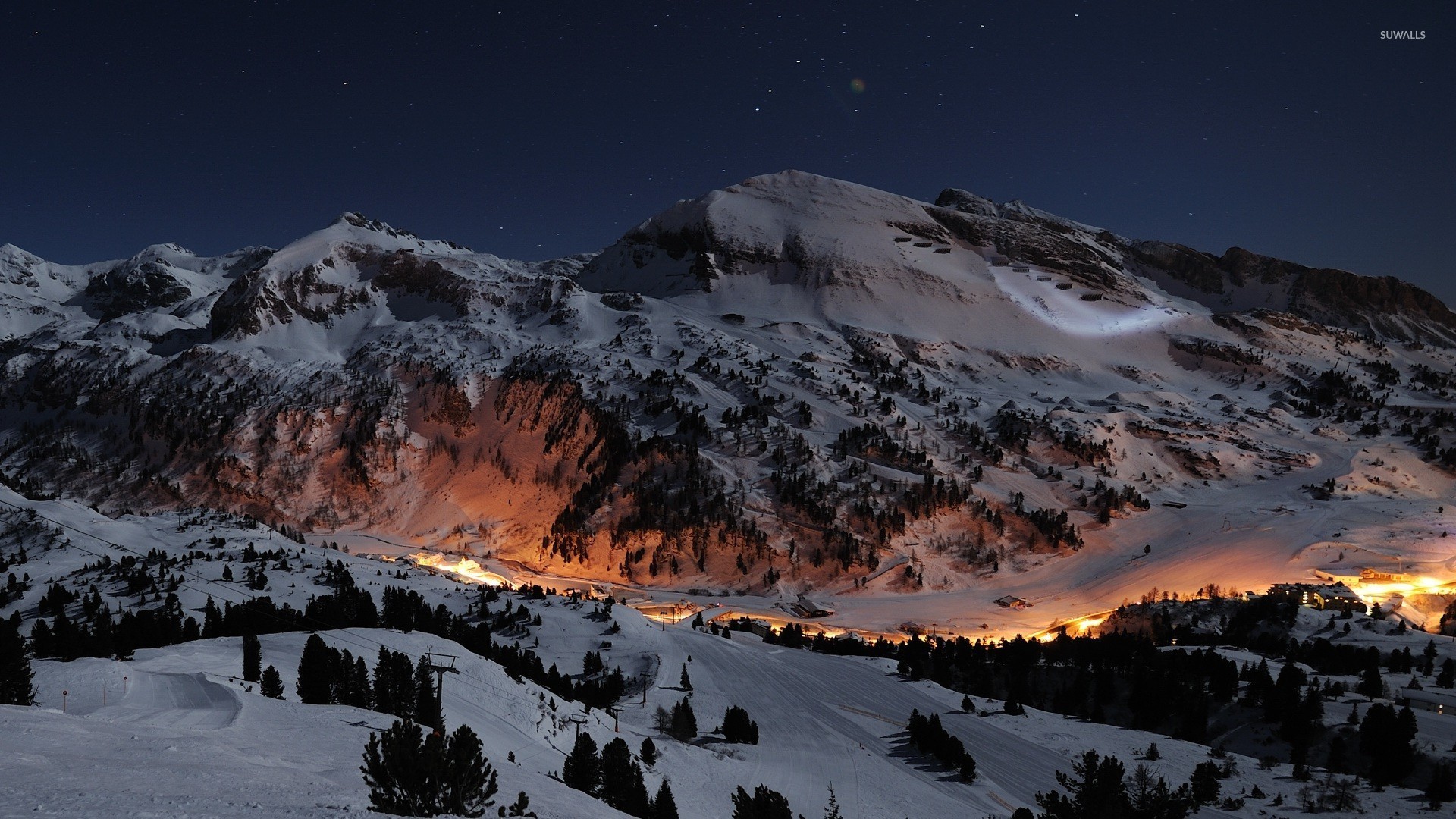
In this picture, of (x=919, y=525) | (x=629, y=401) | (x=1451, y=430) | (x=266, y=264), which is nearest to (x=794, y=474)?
(x=919, y=525)

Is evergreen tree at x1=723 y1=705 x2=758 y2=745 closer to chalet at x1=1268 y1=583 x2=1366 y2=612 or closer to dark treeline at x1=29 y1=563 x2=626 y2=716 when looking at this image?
dark treeline at x1=29 y1=563 x2=626 y2=716

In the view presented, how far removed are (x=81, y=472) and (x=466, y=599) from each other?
11885 centimetres

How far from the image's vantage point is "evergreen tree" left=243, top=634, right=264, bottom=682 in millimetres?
38375

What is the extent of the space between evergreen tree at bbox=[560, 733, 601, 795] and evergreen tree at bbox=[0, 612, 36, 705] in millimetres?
20754

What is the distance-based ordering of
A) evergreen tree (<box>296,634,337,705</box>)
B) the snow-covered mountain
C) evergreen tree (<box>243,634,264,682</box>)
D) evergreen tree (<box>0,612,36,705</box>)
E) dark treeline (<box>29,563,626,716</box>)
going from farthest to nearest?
the snow-covered mountain, dark treeline (<box>29,563,626,716</box>), evergreen tree (<box>243,634,264,682</box>), evergreen tree (<box>296,634,337,705</box>), evergreen tree (<box>0,612,36,705</box>)

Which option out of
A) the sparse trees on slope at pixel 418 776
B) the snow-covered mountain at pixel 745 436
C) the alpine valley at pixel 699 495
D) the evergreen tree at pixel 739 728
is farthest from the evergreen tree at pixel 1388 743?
the snow-covered mountain at pixel 745 436

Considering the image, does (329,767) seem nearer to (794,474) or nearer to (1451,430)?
(794,474)

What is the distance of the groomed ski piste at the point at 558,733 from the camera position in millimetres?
16359

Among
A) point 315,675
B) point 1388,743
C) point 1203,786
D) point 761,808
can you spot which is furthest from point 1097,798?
point 315,675

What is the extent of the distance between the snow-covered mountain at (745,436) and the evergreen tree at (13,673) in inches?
2849

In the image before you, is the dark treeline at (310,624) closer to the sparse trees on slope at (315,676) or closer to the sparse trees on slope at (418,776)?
the sparse trees on slope at (315,676)

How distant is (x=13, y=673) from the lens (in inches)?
1192

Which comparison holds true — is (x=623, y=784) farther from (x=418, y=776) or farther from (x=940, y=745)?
(x=940, y=745)

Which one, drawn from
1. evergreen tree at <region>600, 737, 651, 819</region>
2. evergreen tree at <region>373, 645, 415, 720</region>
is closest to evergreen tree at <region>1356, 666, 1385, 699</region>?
evergreen tree at <region>600, 737, 651, 819</region>
